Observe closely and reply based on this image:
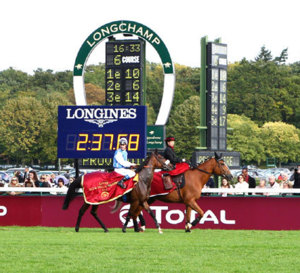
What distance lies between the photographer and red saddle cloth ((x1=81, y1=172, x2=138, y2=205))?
15.1m

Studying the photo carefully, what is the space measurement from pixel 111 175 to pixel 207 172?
7.41 feet

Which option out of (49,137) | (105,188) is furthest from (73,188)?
(49,137)

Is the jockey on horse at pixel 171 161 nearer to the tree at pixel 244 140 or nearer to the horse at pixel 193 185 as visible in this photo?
the horse at pixel 193 185

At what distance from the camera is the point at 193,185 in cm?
1596

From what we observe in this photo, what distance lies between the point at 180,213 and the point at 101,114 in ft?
11.1

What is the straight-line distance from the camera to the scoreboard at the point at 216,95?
32.5 m

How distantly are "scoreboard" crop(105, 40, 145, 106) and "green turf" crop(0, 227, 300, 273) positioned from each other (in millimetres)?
13508

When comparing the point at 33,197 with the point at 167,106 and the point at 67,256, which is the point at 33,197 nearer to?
the point at 67,256

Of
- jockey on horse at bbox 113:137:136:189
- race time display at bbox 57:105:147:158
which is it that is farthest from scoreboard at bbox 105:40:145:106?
jockey on horse at bbox 113:137:136:189

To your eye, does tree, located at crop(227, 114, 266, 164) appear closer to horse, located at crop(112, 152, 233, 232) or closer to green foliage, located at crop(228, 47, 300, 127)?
green foliage, located at crop(228, 47, 300, 127)

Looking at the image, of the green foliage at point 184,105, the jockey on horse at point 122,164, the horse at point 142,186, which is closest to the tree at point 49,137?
the green foliage at point 184,105

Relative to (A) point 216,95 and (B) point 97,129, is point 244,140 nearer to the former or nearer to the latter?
(A) point 216,95

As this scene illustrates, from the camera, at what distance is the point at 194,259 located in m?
10.0

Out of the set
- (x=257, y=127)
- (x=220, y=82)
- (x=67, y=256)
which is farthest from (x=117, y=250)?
(x=257, y=127)
